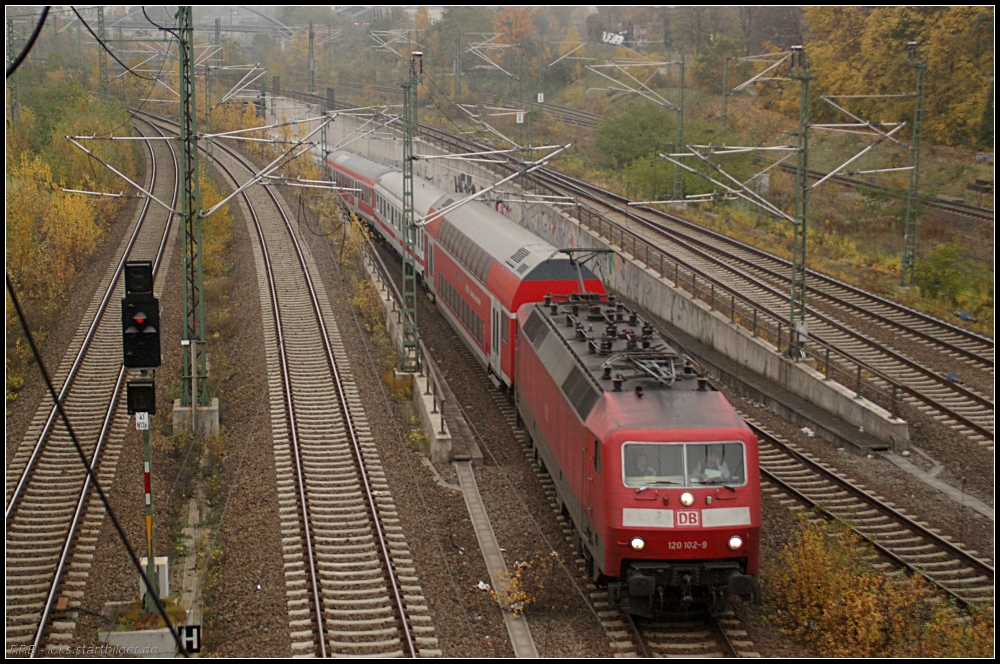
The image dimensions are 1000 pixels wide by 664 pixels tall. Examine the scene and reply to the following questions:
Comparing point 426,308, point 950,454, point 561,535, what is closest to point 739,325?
point 950,454

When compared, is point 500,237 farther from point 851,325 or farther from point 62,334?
point 62,334

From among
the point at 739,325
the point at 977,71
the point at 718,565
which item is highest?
the point at 977,71

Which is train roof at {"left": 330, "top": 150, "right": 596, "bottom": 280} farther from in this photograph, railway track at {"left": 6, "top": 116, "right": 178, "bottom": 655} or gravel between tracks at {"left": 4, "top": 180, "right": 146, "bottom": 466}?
gravel between tracks at {"left": 4, "top": 180, "right": 146, "bottom": 466}

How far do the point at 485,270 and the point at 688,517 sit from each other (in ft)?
40.0

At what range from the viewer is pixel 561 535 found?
16641 mm

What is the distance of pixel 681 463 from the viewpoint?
12.9m

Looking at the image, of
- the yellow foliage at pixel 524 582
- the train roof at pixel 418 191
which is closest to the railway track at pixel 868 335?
the train roof at pixel 418 191

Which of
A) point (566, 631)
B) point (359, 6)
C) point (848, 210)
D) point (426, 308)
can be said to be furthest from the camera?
point (359, 6)

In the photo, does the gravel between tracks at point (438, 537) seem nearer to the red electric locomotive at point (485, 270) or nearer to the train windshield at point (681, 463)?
the red electric locomotive at point (485, 270)

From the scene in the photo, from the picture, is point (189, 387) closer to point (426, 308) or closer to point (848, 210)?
point (426, 308)

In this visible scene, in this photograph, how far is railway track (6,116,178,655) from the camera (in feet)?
45.9

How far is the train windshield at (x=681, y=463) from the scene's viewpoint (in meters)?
12.8

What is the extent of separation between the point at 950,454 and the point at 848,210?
2518 cm

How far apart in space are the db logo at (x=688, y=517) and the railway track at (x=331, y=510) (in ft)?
11.5
